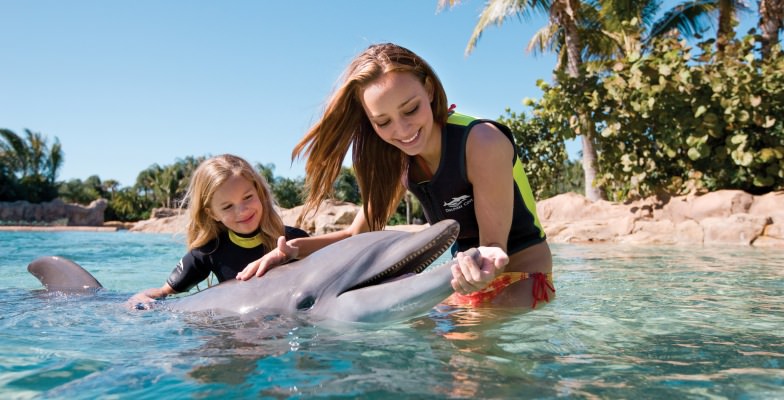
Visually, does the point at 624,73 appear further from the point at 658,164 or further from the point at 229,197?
the point at 229,197

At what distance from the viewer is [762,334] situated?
→ 2422 mm

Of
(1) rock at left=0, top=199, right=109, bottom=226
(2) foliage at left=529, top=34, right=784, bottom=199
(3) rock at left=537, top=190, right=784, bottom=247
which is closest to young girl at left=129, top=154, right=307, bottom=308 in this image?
(3) rock at left=537, top=190, right=784, bottom=247

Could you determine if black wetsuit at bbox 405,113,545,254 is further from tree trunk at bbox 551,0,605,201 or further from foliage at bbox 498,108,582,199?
foliage at bbox 498,108,582,199

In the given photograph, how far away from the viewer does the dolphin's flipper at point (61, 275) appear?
3.95m

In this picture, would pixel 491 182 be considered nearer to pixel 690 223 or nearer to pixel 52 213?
pixel 690 223

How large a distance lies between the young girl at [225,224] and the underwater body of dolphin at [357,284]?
889 millimetres

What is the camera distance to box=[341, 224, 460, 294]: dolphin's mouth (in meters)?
2.24

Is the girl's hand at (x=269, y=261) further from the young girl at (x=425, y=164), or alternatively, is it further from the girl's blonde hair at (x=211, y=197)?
the girl's blonde hair at (x=211, y=197)

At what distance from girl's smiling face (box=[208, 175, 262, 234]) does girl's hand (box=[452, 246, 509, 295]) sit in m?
2.14

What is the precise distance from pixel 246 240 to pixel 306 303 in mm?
1470

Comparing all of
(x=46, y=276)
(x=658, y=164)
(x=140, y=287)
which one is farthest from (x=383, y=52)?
(x=658, y=164)

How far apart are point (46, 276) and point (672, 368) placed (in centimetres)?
374

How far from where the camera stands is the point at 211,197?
12.4ft

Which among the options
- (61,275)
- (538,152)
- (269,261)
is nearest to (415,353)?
(269,261)
